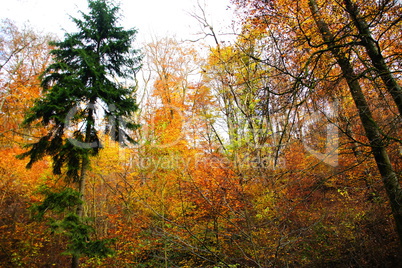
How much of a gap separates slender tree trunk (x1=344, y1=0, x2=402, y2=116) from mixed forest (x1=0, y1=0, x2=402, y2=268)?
26mm

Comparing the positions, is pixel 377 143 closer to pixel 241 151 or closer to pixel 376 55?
pixel 376 55

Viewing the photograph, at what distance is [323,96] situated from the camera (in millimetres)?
3359

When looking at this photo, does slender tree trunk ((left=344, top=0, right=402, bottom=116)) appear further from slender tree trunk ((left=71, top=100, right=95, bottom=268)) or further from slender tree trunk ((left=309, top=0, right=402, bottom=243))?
slender tree trunk ((left=71, top=100, right=95, bottom=268))

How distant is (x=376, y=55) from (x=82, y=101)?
813 centimetres

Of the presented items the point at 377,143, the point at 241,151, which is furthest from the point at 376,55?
the point at 241,151

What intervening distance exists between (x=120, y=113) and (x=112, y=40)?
3.23m

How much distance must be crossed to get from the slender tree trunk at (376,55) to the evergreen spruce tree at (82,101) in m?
7.02

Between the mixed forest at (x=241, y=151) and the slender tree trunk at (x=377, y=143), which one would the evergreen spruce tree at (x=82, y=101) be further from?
the slender tree trunk at (x=377, y=143)

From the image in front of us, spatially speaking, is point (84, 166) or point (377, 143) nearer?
point (377, 143)

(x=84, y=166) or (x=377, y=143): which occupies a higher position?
(x=84, y=166)

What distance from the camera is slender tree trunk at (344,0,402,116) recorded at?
281 cm

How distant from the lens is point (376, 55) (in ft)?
10.6

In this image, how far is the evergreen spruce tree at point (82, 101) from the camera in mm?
6506

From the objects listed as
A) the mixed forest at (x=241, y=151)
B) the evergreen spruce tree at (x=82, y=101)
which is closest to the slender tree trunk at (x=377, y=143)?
the mixed forest at (x=241, y=151)
